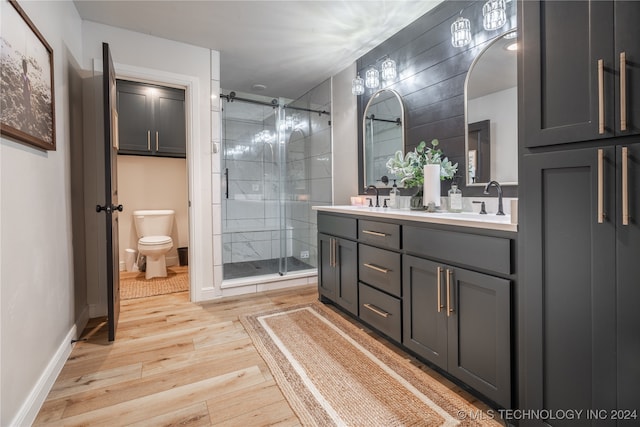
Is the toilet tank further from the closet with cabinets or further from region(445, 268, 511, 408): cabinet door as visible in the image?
the closet with cabinets

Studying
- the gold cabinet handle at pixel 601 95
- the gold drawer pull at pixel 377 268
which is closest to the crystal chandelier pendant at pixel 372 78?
the gold drawer pull at pixel 377 268

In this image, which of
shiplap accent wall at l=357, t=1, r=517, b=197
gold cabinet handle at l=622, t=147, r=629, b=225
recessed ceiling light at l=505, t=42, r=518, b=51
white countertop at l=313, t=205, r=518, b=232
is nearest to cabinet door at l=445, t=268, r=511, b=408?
white countertop at l=313, t=205, r=518, b=232

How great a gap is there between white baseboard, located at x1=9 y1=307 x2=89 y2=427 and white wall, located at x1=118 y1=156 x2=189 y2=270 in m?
2.06

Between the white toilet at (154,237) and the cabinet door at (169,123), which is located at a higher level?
the cabinet door at (169,123)

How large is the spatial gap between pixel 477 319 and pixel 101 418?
1750 mm

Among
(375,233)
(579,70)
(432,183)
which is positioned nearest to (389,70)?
(432,183)

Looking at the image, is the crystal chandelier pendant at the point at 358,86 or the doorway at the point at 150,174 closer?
the crystal chandelier pendant at the point at 358,86

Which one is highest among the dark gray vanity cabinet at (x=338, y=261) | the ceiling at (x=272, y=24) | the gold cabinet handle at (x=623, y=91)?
the ceiling at (x=272, y=24)

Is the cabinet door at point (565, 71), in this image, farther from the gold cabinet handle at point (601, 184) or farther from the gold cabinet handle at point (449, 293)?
the gold cabinet handle at point (449, 293)

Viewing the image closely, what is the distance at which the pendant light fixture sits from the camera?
2.00 meters

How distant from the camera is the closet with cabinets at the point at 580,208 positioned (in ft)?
3.11

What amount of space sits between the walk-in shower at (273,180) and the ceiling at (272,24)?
635 millimetres

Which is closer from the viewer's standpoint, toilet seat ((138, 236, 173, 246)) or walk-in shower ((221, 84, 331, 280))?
toilet seat ((138, 236, 173, 246))

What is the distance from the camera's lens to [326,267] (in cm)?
277
